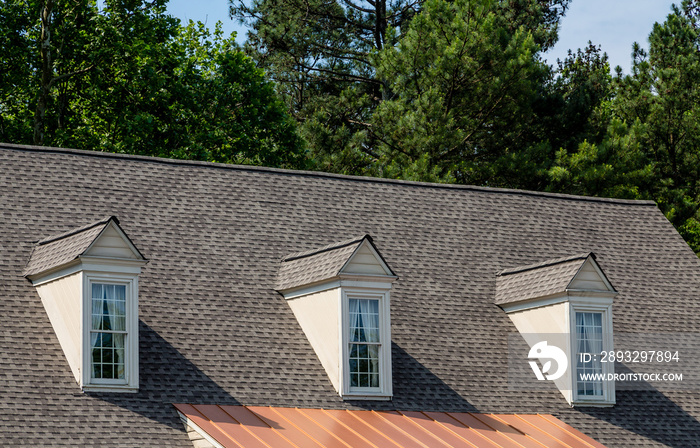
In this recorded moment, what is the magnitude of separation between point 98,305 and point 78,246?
0.95m

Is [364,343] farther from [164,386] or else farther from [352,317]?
[164,386]

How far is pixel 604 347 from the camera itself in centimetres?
1914

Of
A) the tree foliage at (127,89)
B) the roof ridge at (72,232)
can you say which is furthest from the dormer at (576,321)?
the tree foliage at (127,89)

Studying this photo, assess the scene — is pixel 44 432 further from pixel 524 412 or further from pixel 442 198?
pixel 442 198

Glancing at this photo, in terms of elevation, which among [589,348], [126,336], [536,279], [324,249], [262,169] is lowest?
[126,336]

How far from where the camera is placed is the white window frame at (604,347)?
1878 cm

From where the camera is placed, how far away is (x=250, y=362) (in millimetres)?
16594

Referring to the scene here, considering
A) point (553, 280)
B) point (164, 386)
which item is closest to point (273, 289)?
point (164, 386)

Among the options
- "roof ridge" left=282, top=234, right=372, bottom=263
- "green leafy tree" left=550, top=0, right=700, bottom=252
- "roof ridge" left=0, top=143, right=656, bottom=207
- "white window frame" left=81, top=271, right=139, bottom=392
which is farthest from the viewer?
"green leafy tree" left=550, top=0, right=700, bottom=252

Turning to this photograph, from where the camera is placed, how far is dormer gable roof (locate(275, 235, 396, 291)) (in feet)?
56.2

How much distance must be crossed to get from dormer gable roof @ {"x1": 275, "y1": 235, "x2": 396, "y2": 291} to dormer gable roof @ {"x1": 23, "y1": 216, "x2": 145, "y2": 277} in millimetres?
3243

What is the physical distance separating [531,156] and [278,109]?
10.6 metres

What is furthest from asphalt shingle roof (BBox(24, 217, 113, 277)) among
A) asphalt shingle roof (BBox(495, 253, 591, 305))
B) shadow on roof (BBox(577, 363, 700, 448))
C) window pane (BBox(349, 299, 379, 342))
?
shadow on roof (BBox(577, 363, 700, 448))

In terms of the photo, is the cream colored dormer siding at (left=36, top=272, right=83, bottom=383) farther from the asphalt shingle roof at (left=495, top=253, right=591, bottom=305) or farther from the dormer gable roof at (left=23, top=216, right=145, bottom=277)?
the asphalt shingle roof at (left=495, top=253, right=591, bottom=305)
